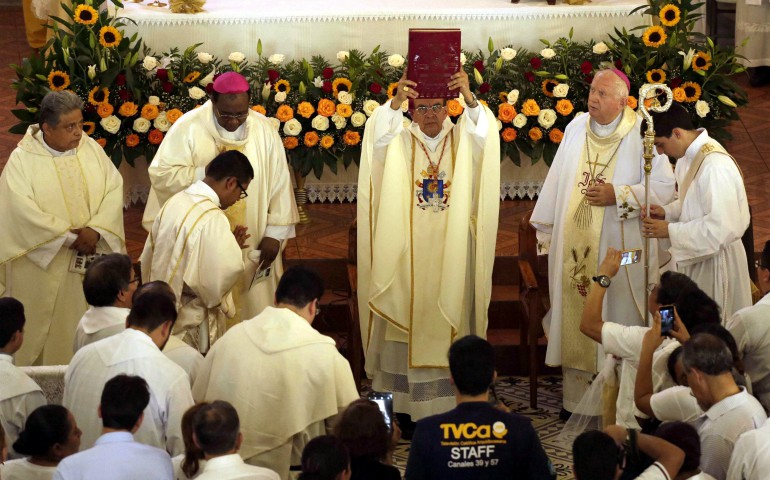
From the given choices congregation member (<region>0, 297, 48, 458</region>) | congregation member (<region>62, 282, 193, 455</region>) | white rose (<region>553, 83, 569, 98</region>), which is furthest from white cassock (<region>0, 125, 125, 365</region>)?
white rose (<region>553, 83, 569, 98</region>)

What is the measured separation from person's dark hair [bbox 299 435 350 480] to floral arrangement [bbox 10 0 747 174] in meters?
4.73

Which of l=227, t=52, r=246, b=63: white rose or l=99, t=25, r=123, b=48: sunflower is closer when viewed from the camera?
l=99, t=25, r=123, b=48: sunflower

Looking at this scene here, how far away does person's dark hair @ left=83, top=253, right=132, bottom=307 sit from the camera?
5395 mm

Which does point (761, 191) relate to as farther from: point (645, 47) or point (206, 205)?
point (206, 205)

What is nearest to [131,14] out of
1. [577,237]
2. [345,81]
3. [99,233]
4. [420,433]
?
[345,81]

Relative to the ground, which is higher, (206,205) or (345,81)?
(345,81)

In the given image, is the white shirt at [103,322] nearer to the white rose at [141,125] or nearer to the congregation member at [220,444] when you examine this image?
the congregation member at [220,444]

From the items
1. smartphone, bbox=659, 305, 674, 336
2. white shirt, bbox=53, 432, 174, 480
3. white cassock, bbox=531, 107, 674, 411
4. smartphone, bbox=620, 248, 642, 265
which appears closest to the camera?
white shirt, bbox=53, 432, 174, 480

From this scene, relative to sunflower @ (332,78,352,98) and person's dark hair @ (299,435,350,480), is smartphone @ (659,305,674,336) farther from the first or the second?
sunflower @ (332,78,352,98)

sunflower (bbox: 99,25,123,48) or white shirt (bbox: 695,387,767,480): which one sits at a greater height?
sunflower (bbox: 99,25,123,48)

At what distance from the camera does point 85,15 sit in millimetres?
8602

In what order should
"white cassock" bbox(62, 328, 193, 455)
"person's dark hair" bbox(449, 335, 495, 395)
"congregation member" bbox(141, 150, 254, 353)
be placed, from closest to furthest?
"person's dark hair" bbox(449, 335, 495, 395) → "white cassock" bbox(62, 328, 193, 455) → "congregation member" bbox(141, 150, 254, 353)

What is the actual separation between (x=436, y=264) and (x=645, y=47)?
9.00ft

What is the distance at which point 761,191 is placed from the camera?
31.8 feet
